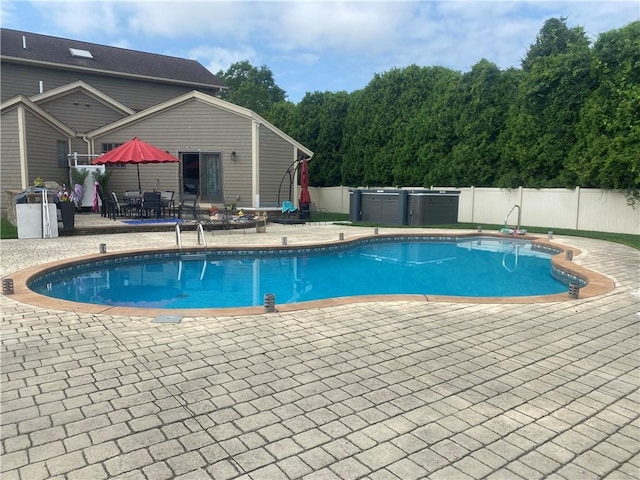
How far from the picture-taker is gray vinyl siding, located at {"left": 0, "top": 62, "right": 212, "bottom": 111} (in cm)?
1909

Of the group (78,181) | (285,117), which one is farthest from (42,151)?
(285,117)

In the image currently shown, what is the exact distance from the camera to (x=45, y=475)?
212 centimetres

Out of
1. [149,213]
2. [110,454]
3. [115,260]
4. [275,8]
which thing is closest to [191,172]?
[149,213]

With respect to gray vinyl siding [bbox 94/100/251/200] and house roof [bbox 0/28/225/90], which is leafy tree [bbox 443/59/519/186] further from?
house roof [bbox 0/28/225/90]

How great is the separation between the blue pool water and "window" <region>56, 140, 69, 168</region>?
30.7ft

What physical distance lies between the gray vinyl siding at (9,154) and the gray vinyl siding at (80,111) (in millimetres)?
2208

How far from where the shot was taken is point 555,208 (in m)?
15.7

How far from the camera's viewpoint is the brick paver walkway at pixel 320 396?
2295mm

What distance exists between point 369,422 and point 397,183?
18.6m

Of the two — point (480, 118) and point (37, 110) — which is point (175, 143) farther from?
point (480, 118)

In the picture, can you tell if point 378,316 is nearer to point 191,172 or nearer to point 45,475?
point 45,475

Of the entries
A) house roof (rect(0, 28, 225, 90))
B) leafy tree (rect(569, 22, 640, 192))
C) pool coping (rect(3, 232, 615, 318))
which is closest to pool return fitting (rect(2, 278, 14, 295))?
pool coping (rect(3, 232, 615, 318))

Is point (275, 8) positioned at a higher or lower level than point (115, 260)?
higher

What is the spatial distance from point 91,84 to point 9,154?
25.7ft
